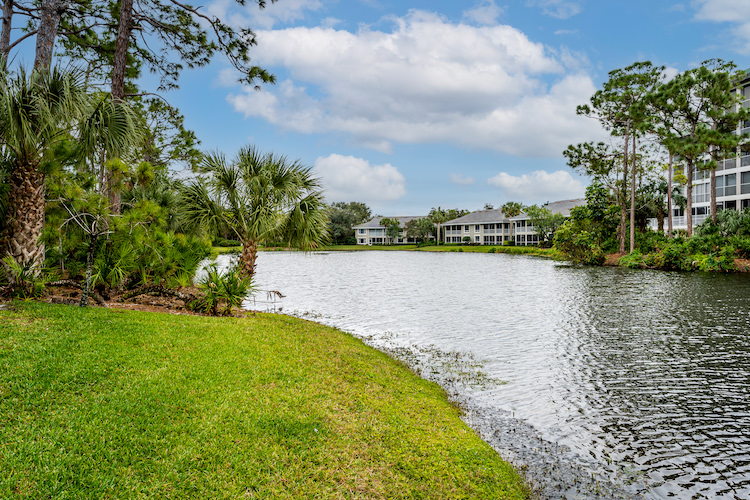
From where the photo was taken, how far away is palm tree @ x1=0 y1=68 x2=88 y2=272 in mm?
7676

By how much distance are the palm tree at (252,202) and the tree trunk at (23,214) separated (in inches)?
161

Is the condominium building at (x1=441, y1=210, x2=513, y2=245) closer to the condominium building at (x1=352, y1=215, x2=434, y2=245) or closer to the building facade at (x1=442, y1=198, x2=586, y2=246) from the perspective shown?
the building facade at (x1=442, y1=198, x2=586, y2=246)

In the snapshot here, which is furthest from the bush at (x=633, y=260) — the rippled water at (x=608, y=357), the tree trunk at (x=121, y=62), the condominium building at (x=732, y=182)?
the tree trunk at (x=121, y=62)

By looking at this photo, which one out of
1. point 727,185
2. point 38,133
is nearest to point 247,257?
point 38,133

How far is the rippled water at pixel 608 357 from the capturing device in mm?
5949

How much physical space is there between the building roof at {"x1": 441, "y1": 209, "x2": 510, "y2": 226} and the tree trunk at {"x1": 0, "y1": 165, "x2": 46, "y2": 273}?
3223 inches

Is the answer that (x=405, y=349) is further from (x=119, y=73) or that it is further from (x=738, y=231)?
(x=738, y=231)

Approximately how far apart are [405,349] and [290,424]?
6484 mm

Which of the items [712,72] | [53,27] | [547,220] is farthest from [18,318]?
[547,220]

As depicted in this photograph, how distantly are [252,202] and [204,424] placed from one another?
29.5 ft

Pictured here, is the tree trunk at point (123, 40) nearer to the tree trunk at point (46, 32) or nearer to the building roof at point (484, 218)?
the tree trunk at point (46, 32)

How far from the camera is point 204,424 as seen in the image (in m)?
4.71

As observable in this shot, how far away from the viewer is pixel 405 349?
11219 millimetres

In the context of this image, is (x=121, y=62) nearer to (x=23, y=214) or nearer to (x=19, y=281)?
(x=23, y=214)
